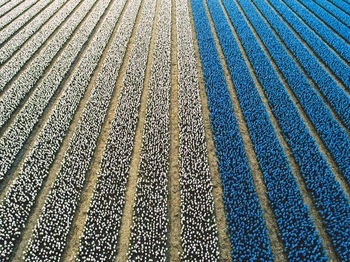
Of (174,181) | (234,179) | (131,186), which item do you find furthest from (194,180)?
(131,186)

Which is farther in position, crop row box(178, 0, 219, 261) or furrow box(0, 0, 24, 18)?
furrow box(0, 0, 24, 18)

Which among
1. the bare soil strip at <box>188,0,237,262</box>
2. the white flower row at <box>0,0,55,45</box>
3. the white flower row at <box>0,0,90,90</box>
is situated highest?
the white flower row at <box>0,0,55,45</box>

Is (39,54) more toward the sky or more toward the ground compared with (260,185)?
more toward the sky

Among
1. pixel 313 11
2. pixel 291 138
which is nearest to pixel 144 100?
pixel 291 138

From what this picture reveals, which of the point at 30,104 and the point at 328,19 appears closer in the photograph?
the point at 30,104

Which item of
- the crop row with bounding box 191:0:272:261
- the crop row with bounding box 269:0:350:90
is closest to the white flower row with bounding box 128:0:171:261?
the crop row with bounding box 191:0:272:261

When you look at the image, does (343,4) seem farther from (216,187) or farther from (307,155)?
(216,187)

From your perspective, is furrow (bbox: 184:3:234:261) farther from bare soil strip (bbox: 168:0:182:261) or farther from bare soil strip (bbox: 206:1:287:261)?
bare soil strip (bbox: 168:0:182:261)

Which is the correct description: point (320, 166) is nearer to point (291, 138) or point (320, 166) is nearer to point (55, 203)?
point (291, 138)
